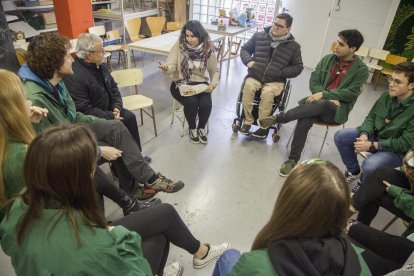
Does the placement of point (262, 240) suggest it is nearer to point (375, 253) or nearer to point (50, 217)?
point (50, 217)

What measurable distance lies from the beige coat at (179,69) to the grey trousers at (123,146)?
1077mm

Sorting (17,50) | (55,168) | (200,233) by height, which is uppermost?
(55,168)

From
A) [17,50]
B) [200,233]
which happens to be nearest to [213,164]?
[200,233]

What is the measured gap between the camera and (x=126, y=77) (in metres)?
2.90

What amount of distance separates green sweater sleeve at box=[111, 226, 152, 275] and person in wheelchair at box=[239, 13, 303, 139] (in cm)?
223

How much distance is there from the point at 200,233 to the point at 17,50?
11.3ft

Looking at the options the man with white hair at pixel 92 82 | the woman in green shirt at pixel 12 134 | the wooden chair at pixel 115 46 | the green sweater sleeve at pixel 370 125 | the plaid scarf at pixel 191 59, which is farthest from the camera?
the wooden chair at pixel 115 46

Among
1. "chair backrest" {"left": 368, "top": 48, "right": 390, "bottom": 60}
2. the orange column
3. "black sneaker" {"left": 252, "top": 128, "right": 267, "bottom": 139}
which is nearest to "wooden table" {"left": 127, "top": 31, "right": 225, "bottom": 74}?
the orange column

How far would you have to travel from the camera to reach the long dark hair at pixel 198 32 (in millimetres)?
2830

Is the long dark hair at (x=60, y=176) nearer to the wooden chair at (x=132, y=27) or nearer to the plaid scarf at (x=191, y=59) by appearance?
the plaid scarf at (x=191, y=59)

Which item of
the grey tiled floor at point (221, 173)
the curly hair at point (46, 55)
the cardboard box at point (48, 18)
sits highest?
the curly hair at point (46, 55)

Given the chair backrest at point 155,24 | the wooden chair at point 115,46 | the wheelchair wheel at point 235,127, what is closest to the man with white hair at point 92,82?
the wheelchair wheel at point 235,127

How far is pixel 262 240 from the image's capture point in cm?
94

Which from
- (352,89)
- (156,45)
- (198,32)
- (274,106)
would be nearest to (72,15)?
(156,45)
